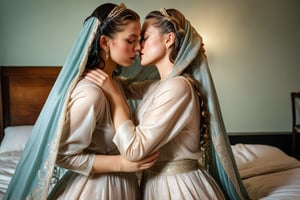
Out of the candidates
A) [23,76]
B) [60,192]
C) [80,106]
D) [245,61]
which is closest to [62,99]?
[80,106]

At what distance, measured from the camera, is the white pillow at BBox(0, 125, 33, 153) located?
2.32 meters

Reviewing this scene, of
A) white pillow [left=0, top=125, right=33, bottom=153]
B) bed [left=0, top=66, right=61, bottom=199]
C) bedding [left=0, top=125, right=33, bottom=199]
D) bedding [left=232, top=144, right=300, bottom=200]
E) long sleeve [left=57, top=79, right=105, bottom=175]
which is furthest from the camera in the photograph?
bed [left=0, top=66, right=61, bottom=199]

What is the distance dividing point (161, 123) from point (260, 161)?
1.29 metres

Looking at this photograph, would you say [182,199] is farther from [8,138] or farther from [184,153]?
[8,138]

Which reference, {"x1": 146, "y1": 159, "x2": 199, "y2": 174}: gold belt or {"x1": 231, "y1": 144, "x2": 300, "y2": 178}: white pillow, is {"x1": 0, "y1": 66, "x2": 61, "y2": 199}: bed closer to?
{"x1": 231, "y1": 144, "x2": 300, "y2": 178}: white pillow

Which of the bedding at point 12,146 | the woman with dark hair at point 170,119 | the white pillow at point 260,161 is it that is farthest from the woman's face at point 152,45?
the bedding at point 12,146

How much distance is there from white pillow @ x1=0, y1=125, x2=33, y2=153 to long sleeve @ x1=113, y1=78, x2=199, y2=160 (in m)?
1.63

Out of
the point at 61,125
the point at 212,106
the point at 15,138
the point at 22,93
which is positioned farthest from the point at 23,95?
the point at 212,106

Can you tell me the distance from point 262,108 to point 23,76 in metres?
2.23

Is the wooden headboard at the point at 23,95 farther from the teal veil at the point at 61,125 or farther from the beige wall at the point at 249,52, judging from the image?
the teal veil at the point at 61,125

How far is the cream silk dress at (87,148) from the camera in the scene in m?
0.92

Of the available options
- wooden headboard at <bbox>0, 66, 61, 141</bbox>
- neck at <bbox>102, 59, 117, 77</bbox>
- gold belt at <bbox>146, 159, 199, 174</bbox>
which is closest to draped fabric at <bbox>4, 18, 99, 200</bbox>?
neck at <bbox>102, 59, 117, 77</bbox>

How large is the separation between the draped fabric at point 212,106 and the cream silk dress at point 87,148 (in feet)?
0.88

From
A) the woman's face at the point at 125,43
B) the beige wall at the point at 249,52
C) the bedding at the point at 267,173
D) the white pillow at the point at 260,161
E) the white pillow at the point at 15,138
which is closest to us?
the woman's face at the point at 125,43
